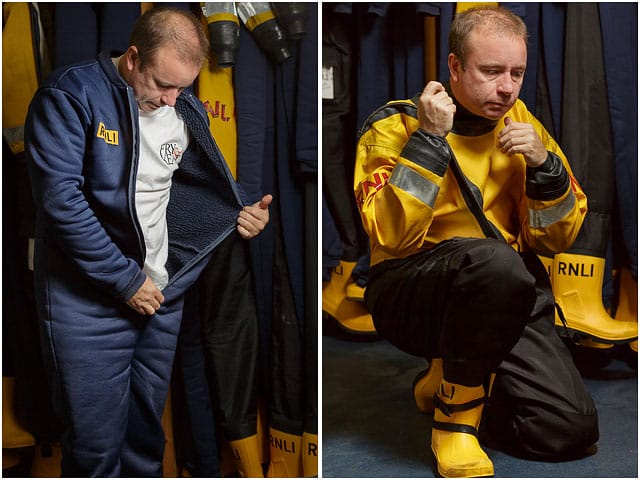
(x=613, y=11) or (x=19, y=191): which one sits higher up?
(x=613, y=11)

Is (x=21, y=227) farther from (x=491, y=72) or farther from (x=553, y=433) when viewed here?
(x=553, y=433)

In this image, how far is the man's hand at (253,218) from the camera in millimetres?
1652

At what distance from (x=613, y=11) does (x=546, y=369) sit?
776 mm

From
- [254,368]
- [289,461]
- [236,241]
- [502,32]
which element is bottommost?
[289,461]

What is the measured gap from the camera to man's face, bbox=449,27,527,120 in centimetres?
150

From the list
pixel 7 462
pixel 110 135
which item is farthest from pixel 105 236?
pixel 7 462

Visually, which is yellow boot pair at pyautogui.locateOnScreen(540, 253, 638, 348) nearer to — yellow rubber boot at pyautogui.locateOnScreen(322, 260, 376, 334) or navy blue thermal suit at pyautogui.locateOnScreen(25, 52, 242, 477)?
yellow rubber boot at pyautogui.locateOnScreen(322, 260, 376, 334)

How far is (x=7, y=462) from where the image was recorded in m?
1.71

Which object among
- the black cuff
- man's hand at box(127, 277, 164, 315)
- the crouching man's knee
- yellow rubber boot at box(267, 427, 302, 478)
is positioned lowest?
yellow rubber boot at box(267, 427, 302, 478)

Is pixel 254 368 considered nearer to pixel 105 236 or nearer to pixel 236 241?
pixel 236 241

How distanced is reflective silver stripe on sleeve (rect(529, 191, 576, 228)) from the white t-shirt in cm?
67

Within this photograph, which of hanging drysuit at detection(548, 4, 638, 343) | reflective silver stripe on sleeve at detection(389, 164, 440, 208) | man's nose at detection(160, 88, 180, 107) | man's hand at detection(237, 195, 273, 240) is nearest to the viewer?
reflective silver stripe on sleeve at detection(389, 164, 440, 208)

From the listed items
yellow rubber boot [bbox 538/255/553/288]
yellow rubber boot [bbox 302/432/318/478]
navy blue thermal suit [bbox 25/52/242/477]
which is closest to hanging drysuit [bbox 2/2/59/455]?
navy blue thermal suit [bbox 25/52/242/477]

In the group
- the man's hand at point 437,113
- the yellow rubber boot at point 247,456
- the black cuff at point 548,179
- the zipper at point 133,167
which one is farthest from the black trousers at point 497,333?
the zipper at point 133,167
